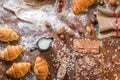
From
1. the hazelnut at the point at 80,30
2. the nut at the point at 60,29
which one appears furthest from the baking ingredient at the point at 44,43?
the hazelnut at the point at 80,30

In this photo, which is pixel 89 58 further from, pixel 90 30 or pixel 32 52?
pixel 32 52

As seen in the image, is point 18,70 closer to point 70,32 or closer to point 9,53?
point 9,53

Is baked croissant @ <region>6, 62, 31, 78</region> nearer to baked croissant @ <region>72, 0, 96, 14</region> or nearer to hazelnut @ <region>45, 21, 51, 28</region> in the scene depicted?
hazelnut @ <region>45, 21, 51, 28</region>

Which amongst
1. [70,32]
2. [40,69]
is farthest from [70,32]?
[40,69]

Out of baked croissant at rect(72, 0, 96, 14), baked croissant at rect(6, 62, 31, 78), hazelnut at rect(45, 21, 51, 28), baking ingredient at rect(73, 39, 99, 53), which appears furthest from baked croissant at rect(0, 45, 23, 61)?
baked croissant at rect(72, 0, 96, 14)

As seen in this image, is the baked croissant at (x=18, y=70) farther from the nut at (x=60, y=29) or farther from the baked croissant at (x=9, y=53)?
the nut at (x=60, y=29)

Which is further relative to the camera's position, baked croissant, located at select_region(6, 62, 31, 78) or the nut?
the nut
